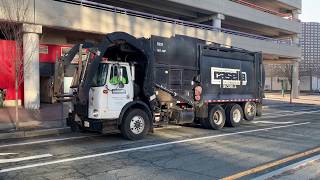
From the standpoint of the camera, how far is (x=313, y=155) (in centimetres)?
1022

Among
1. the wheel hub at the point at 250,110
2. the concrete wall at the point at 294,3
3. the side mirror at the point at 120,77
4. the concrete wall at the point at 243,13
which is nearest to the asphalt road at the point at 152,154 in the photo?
the side mirror at the point at 120,77

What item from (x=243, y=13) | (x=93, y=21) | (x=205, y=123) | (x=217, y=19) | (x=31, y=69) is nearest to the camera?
(x=205, y=123)

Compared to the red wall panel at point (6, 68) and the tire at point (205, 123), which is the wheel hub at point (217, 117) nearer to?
the tire at point (205, 123)

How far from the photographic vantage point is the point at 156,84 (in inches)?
550

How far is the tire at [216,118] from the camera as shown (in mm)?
15742

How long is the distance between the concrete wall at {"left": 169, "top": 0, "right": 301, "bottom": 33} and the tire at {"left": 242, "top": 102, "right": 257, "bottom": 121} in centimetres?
1727

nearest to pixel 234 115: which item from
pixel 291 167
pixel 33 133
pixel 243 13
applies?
pixel 33 133

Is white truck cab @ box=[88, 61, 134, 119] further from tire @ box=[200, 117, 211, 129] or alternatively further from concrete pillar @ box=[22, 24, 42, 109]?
concrete pillar @ box=[22, 24, 42, 109]

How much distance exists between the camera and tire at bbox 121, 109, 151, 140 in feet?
40.7

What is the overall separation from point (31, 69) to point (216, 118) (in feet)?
36.6

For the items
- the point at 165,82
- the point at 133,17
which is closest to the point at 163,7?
the point at 133,17

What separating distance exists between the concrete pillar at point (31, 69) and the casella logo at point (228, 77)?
34.7 feet

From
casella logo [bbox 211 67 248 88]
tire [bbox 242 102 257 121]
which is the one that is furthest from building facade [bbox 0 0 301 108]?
tire [bbox 242 102 257 121]

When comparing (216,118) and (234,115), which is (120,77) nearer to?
(216,118)
